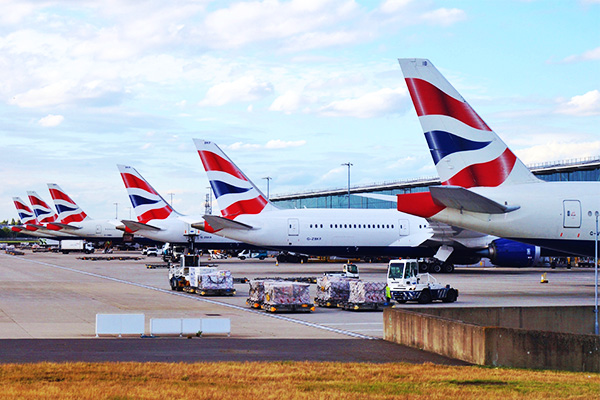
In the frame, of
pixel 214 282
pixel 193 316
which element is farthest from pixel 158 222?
pixel 193 316

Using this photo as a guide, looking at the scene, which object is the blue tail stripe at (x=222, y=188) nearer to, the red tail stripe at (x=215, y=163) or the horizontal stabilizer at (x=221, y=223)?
the red tail stripe at (x=215, y=163)

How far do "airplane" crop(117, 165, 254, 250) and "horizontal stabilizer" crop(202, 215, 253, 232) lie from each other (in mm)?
19475

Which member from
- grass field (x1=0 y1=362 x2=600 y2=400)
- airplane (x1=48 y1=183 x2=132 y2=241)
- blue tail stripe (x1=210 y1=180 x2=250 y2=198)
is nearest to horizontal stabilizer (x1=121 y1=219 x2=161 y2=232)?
blue tail stripe (x1=210 y1=180 x2=250 y2=198)

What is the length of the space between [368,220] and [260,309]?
3380cm

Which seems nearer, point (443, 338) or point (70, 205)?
point (443, 338)

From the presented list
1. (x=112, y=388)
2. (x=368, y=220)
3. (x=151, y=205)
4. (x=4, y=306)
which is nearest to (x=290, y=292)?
(x=4, y=306)

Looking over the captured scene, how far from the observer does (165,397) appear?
1263 centimetres

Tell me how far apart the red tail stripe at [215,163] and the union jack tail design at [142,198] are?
24.5m

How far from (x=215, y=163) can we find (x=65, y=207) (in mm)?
69576

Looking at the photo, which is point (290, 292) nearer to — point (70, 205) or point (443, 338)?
point (443, 338)

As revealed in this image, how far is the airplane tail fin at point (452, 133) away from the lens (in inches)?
1275

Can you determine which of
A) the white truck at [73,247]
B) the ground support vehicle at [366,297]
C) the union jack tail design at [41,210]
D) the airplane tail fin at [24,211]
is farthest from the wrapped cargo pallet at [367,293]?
the airplane tail fin at [24,211]

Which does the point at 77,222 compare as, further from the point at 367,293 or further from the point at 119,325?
the point at 119,325

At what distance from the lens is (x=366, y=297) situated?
104 feet
